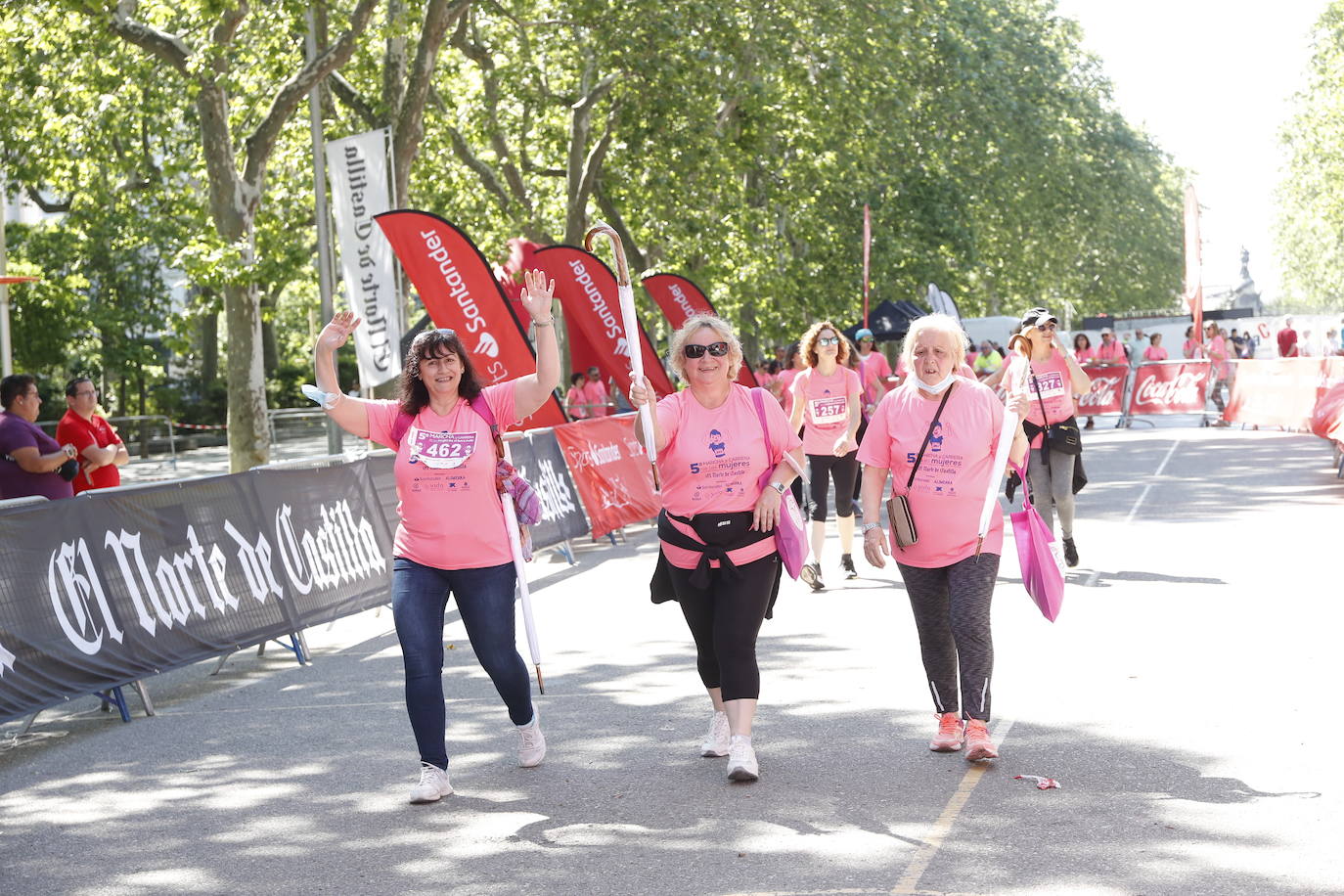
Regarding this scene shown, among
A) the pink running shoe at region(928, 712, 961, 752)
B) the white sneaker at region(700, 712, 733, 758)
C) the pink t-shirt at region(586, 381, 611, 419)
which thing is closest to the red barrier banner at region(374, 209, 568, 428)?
the white sneaker at region(700, 712, 733, 758)

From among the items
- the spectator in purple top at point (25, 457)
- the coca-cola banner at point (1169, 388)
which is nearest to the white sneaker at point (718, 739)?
the spectator in purple top at point (25, 457)

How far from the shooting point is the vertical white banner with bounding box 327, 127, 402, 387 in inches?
700

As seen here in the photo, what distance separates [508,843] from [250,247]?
53.1 ft

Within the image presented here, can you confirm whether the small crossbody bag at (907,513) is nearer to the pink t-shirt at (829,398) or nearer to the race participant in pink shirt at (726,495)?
the race participant in pink shirt at (726,495)

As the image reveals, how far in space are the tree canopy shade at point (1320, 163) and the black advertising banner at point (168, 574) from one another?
41758mm

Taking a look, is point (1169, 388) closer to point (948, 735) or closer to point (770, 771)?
point (948, 735)

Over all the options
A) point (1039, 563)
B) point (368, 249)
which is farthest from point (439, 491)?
point (368, 249)

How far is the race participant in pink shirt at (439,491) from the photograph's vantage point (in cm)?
621

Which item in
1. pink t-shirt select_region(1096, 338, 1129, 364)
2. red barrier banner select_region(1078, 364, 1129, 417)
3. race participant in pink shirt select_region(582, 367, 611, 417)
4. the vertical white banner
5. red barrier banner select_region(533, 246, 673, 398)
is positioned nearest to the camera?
the vertical white banner

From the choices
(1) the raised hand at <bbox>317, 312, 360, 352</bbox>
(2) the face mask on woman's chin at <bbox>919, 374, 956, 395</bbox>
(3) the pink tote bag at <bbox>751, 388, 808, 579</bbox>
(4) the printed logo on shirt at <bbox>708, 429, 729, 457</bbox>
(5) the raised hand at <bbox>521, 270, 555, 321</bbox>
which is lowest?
(3) the pink tote bag at <bbox>751, 388, 808, 579</bbox>

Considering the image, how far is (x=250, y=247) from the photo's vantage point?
2067 cm

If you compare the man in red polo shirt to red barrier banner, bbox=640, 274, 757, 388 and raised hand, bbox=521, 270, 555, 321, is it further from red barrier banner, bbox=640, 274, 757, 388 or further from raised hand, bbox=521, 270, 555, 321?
red barrier banner, bbox=640, 274, 757, 388

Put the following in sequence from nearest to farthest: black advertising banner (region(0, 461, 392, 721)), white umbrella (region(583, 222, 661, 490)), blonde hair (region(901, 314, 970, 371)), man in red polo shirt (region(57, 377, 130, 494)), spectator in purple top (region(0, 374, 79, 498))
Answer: white umbrella (region(583, 222, 661, 490)), blonde hair (region(901, 314, 970, 371)), black advertising banner (region(0, 461, 392, 721)), spectator in purple top (region(0, 374, 79, 498)), man in red polo shirt (region(57, 377, 130, 494))

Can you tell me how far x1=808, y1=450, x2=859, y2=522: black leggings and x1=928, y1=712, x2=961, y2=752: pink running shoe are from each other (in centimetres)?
531
